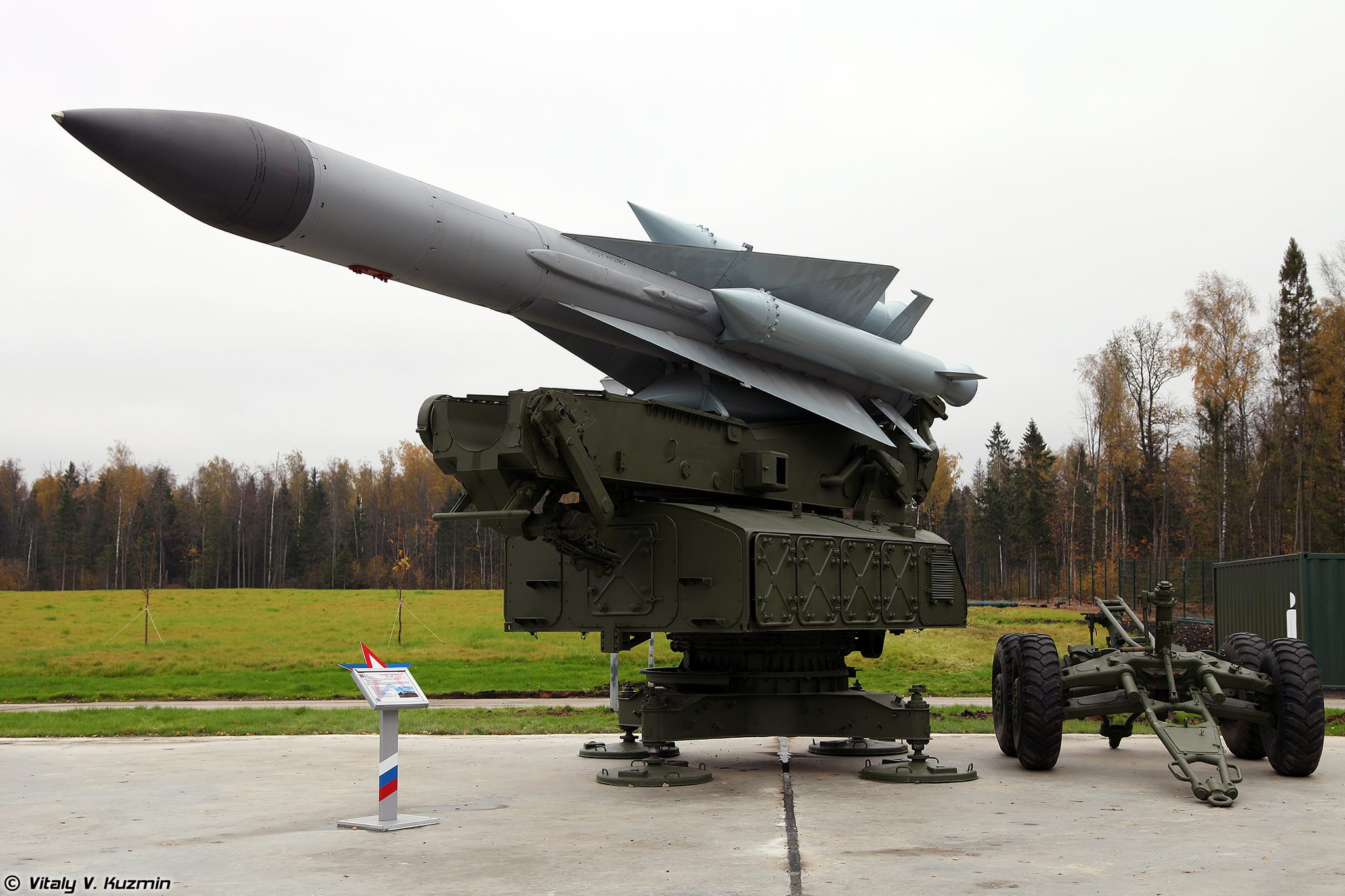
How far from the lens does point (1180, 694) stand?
26.1ft

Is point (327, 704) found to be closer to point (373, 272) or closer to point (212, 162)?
point (373, 272)

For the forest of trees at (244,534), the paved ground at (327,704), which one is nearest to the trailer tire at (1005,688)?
the paved ground at (327,704)

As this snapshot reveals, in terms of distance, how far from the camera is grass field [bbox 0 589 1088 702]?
17547mm

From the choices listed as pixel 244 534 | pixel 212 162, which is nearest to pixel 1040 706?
pixel 212 162

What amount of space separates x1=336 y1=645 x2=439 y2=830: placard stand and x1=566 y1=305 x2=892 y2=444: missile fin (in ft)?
10.5

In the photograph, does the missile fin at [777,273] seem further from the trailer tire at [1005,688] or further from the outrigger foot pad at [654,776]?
the outrigger foot pad at [654,776]

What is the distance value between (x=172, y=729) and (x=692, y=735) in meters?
6.18

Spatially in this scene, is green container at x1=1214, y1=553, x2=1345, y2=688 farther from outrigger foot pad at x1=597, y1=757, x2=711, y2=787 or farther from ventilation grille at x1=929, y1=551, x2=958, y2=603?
outrigger foot pad at x1=597, y1=757, x2=711, y2=787

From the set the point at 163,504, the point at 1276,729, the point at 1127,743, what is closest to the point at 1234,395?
the point at 1127,743

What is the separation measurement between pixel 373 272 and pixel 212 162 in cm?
136

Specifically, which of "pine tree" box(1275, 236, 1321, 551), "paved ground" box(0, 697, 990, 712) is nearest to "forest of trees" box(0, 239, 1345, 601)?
"pine tree" box(1275, 236, 1321, 551)

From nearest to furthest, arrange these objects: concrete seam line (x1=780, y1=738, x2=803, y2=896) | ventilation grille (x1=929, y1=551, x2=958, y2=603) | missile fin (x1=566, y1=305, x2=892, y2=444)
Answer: concrete seam line (x1=780, y1=738, x2=803, y2=896)
missile fin (x1=566, y1=305, x2=892, y2=444)
ventilation grille (x1=929, y1=551, x2=958, y2=603)

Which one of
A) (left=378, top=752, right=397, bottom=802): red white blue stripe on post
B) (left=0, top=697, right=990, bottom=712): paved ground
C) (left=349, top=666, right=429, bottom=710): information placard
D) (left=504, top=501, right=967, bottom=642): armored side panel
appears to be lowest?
(left=0, top=697, right=990, bottom=712): paved ground

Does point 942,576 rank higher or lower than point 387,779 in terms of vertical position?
higher
